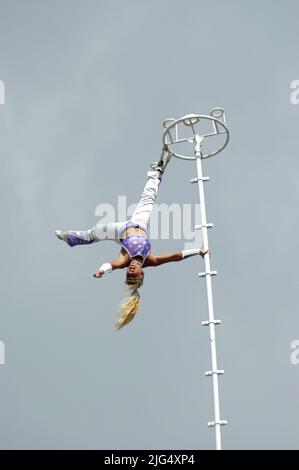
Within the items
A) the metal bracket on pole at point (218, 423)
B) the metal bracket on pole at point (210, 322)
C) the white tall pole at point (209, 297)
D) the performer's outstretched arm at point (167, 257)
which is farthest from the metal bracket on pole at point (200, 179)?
the metal bracket on pole at point (218, 423)

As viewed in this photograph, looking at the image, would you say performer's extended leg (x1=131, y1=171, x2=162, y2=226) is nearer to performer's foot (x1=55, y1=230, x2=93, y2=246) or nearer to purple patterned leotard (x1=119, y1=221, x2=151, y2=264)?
purple patterned leotard (x1=119, y1=221, x2=151, y2=264)

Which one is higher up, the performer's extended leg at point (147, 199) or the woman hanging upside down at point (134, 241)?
the performer's extended leg at point (147, 199)

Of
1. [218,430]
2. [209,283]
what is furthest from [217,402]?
[209,283]

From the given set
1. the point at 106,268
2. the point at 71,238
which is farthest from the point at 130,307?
the point at 71,238

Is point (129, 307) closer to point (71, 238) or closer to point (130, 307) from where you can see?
point (130, 307)

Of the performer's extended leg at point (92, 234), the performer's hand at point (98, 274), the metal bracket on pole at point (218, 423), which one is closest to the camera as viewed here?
the metal bracket on pole at point (218, 423)

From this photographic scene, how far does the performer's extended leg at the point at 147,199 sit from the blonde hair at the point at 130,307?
1.74 m

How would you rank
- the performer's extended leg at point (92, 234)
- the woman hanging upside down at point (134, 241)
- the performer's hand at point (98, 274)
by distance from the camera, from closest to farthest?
the performer's hand at point (98, 274), the woman hanging upside down at point (134, 241), the performer's extended leg at point (92, 234)

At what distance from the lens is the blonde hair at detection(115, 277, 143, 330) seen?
22.5 m

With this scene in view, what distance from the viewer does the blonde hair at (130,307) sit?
73.9 feet

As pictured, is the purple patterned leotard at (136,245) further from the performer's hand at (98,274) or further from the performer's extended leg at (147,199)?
the performer's hand at (98,274)

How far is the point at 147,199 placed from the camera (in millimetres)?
23953

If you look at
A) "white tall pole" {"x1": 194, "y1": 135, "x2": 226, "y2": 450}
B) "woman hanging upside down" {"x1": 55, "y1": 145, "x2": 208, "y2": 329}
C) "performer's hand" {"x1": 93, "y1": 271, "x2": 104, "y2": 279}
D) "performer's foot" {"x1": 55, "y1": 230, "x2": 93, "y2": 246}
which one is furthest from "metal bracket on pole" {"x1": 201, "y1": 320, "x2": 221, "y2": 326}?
"performer's foot" {"x1": 55, "y1": 230, "x2": 93, "y2": 246}

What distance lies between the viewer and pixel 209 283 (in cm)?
2139
